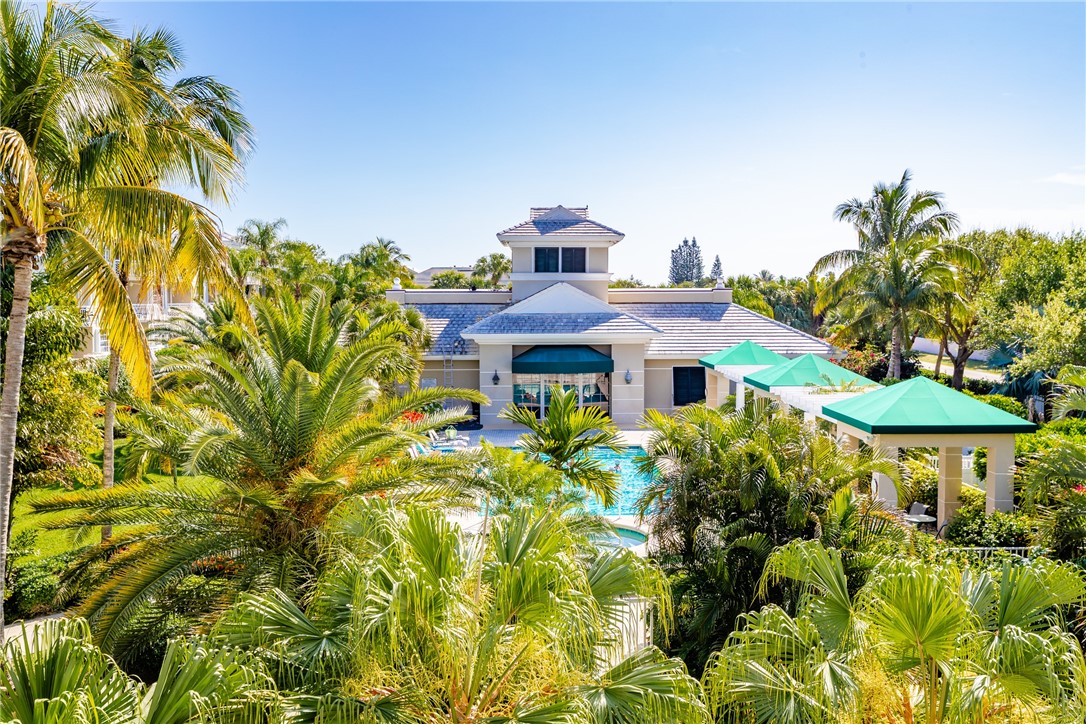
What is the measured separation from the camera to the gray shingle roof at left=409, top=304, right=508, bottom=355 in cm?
3164

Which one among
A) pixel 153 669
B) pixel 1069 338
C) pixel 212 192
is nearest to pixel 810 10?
pixel 1069 338

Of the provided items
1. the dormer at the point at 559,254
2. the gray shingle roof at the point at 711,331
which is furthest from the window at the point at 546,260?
the gray shingle roof at the point at 711,331

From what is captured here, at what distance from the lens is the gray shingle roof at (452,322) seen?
31641 millimetres

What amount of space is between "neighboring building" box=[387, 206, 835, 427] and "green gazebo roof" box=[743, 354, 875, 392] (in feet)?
27.9

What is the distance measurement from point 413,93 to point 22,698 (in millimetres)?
29096

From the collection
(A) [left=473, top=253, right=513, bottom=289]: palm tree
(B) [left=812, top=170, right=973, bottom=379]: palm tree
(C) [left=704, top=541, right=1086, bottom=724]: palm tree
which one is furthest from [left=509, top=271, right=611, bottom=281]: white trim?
(A) [left=473, top=253, right=513, bottom=289]: palm tree

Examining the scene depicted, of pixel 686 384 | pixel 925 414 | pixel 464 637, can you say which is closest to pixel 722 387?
pixel 686 384

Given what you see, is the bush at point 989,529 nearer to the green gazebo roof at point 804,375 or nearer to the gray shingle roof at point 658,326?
the green gazebo roof at point 804,375

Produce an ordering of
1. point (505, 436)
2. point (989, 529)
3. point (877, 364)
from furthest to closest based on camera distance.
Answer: point (877, 364), point (505, 436), point (989, 529)

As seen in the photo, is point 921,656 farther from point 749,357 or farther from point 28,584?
point 749,357

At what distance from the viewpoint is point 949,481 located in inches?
605

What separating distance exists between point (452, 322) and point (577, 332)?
6971 millimetres

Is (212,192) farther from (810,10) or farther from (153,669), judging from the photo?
(810,10)

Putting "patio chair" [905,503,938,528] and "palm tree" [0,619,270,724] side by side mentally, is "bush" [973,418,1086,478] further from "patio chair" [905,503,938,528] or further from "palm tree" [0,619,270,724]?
"palm tree" [0,619,270,724]
